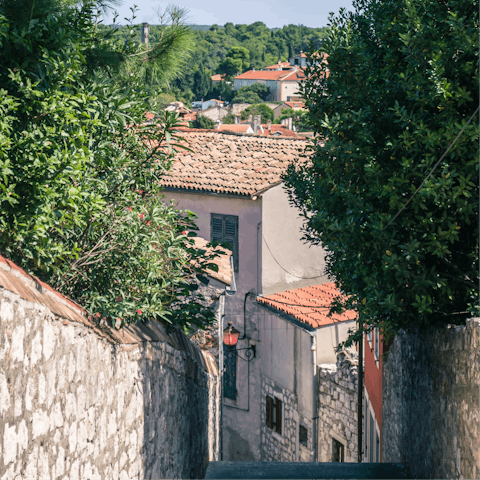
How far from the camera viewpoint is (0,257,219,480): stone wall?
2.71m

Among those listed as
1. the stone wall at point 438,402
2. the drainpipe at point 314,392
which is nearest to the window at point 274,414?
the drainpipe at point 314,392

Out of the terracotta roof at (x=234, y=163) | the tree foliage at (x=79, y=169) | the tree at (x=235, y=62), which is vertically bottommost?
the tree foliage at (x=79, y=169)

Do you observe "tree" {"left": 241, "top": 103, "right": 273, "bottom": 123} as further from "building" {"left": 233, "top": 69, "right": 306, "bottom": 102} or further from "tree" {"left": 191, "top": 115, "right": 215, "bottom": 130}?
"building" {"left": 233, "top": 69, "right": 306, "bottom": 102}

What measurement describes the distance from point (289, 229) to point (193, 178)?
3.56 meters

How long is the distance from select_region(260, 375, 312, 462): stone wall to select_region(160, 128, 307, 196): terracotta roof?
6.07 metres

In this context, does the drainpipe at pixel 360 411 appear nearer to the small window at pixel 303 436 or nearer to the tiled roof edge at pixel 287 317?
the tiled roof edge at pixel 287 317

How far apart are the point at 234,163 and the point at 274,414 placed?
817 cm

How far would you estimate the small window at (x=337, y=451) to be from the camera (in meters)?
14.0

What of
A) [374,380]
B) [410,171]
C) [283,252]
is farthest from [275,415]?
[410,171]

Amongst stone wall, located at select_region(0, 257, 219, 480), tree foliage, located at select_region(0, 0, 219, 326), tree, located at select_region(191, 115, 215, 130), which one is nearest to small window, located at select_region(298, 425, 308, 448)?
stone wall, located at select_region(0, 257, 219, 480)

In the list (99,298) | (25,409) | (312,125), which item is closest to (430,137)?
(312,125)

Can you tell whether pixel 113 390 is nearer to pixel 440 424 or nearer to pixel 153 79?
pixel 440 424

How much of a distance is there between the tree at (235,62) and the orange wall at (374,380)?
109703 mm

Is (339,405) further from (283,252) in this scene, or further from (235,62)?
(235,62)
